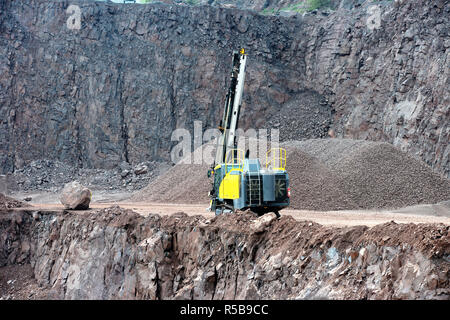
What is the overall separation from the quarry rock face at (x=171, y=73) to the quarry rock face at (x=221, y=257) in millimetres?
22240

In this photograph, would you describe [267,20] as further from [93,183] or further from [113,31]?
[93,183]

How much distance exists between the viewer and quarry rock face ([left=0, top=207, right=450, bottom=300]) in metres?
6.76

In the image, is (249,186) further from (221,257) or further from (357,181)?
(357,181)

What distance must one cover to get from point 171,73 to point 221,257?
32.7 meters

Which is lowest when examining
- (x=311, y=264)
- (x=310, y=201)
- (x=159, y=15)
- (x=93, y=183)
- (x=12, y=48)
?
(x=93, y=183)

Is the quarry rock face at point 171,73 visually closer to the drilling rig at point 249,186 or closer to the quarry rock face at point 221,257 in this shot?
the drilling rig at point 249,186

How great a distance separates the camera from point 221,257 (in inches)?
389

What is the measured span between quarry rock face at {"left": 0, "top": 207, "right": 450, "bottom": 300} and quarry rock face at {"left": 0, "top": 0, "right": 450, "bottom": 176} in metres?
22.2

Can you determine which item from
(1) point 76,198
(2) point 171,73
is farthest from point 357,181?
(2) point 171,73

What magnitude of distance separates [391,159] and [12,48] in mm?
29772

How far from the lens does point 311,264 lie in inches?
316

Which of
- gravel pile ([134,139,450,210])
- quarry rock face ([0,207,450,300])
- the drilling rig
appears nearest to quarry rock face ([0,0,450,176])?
gravel pile ([134,139,450,210])

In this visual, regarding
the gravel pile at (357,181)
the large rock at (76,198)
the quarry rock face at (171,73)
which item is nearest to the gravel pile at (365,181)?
the gravel pile at (357,181)
